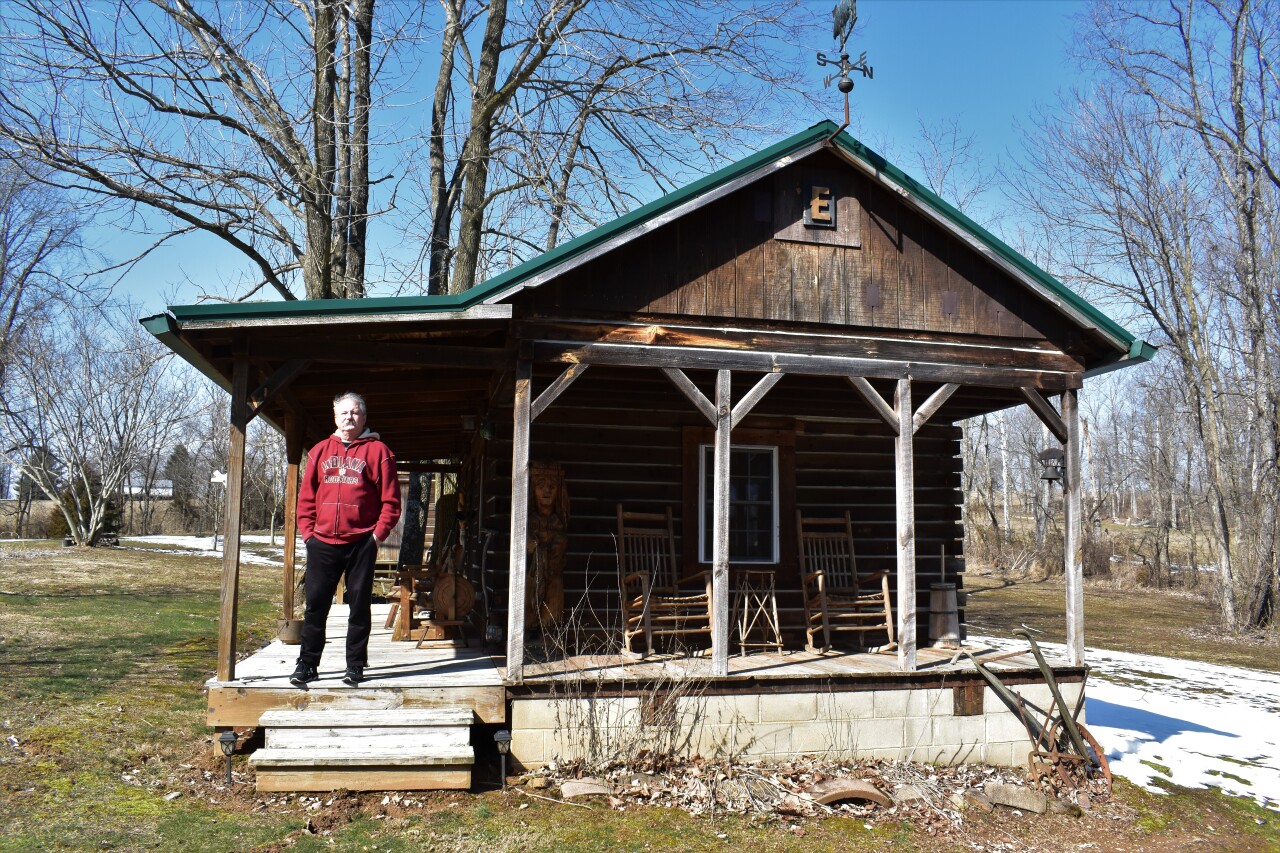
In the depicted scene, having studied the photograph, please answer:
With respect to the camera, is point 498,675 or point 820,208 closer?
point 498,675

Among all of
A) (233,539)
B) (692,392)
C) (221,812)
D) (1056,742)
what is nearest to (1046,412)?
(1056,742)

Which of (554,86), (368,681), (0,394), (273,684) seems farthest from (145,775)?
(0,394)

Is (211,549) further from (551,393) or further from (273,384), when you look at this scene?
(551,393)

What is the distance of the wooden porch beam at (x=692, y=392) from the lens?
306 inches

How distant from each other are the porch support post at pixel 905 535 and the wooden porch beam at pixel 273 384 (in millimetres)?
4928

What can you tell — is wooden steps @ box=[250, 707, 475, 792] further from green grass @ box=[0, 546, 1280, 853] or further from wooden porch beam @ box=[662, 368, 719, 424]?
wooden porch beam @ box=[662, 368, 719, 424]

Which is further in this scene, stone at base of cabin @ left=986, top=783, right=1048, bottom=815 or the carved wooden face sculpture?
the carved wooden face sculpture

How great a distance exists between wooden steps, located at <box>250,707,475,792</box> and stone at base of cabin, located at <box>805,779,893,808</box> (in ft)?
8.51

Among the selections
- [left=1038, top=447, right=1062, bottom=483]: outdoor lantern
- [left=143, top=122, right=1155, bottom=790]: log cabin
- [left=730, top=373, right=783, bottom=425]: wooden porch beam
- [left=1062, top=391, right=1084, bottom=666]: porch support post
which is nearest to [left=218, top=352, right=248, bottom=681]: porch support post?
[left=143, top=122, right=1155, bottom=790]: log cabin

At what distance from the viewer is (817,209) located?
8.52 meters

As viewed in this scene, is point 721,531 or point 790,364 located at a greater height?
point 790,364

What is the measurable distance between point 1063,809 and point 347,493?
607 cm

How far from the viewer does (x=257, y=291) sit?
14891 mm

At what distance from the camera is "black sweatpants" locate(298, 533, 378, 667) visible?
6918 mm
